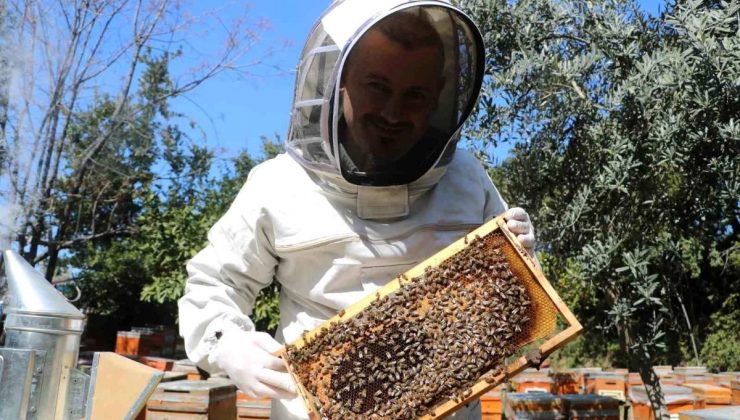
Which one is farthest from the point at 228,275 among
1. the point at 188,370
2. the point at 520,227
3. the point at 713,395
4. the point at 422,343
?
the point at 188,370

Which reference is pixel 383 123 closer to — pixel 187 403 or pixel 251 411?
pixel 187 403

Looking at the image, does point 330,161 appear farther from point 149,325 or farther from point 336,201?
point 149,325

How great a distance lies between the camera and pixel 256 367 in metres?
1.74

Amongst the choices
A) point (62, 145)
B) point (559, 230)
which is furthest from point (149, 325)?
point (559, 230)

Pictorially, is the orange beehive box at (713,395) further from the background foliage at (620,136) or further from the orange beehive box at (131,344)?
the orange beehive box at (131,344)

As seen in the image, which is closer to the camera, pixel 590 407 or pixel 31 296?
pixel 31 296

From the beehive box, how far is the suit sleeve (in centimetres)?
26

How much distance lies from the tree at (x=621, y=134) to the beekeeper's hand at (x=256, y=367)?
2.81 metres

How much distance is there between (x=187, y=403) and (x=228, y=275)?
279 centimetres

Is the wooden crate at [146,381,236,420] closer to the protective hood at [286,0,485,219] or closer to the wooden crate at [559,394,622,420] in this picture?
the wooden crate at [559,394,622,420]

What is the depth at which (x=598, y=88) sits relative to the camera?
4680 millimetres

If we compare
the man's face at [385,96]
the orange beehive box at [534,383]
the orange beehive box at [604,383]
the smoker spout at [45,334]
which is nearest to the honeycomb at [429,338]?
the man's face at [385,96]

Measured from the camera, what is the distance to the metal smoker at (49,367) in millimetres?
1718

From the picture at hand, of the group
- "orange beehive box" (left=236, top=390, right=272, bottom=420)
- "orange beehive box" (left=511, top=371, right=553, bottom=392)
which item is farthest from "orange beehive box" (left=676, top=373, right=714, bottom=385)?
"orange beehive box" (left=236, top=390, right=272, bottom=420)
